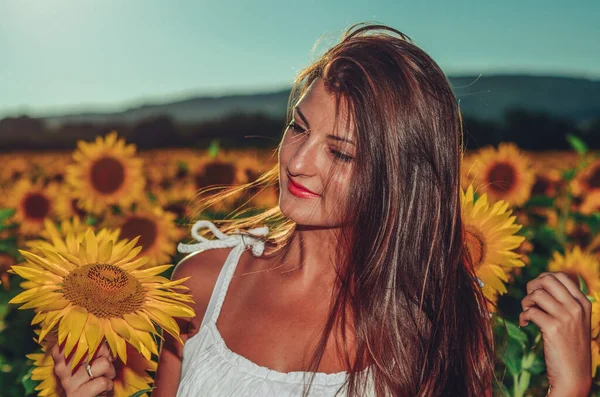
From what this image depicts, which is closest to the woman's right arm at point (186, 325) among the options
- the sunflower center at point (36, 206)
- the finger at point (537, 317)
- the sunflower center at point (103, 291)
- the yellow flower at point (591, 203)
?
the sunflower center at point (103, 291)

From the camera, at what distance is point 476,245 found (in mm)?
2562

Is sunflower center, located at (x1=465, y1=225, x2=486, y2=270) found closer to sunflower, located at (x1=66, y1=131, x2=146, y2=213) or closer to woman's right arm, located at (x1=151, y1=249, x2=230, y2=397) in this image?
woman's right arm, located at (x1=151, y1=249, x2=230, y2=397)

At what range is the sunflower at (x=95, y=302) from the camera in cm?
159

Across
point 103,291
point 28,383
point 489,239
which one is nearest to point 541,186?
point 489,239

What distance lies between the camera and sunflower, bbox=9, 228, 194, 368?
1.59 metres

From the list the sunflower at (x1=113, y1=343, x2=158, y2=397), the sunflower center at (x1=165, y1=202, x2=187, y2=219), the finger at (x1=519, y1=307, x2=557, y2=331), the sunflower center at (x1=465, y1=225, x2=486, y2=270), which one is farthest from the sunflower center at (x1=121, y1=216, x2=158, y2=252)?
the finger at (x1=519, y1=307, x2=557, y2=331)

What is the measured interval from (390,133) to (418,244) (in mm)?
354

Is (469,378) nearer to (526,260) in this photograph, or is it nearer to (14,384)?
(526,260)

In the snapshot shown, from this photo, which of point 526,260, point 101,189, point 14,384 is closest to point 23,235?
point 101,189

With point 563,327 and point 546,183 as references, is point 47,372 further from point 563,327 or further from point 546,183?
point 546,183

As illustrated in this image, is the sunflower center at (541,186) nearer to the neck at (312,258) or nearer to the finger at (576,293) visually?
the neck at (312,258)

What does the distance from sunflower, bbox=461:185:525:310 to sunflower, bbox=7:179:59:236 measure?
144 inches

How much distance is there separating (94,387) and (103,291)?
206mm

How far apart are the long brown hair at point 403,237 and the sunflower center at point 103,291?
23.8 inches
